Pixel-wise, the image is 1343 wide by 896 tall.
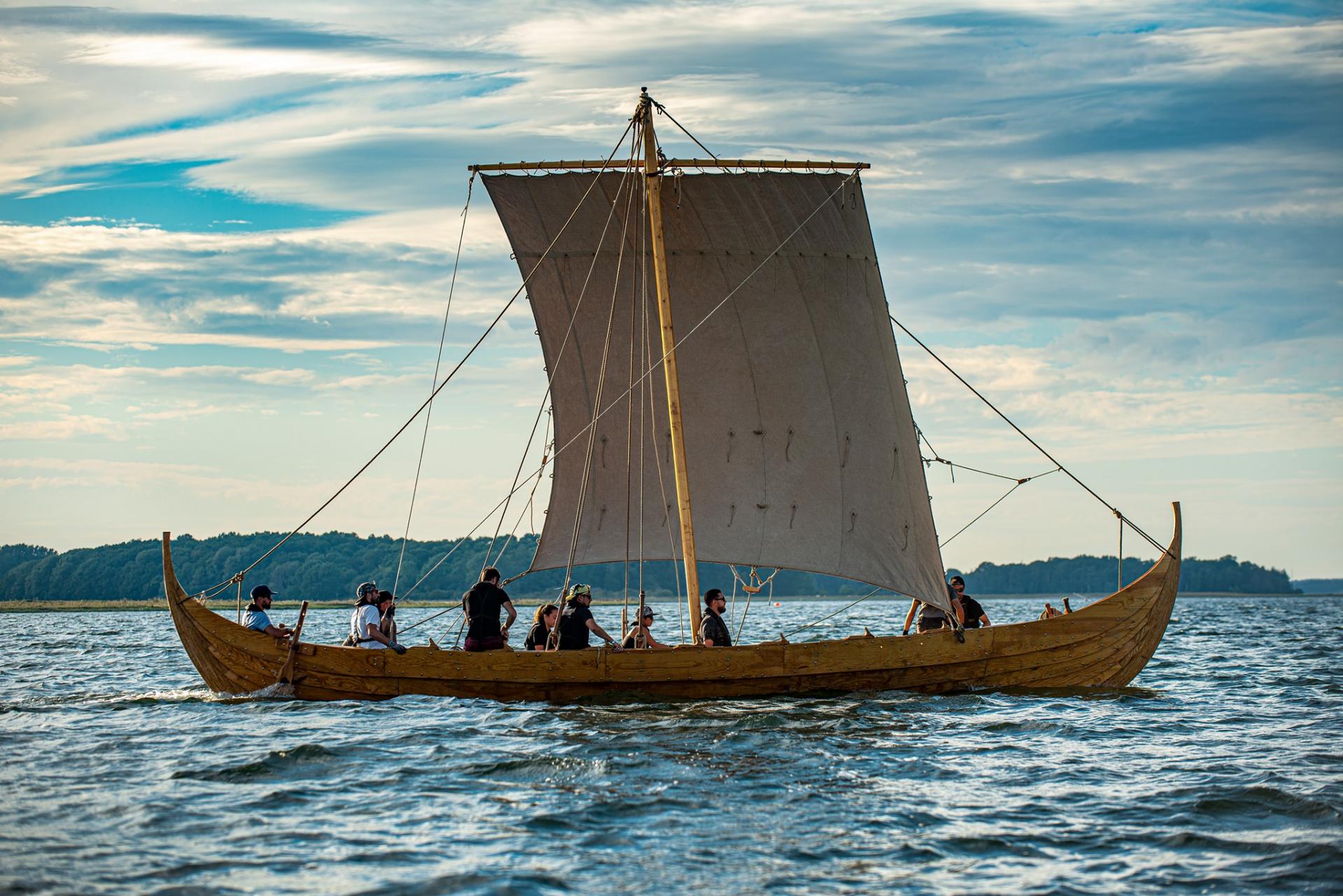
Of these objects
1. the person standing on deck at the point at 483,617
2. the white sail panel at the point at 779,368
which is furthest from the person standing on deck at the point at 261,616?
the white sail panel at the point at 779,368

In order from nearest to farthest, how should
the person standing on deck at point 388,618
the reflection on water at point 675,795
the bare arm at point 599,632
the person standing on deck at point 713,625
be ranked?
the reflection on water at point 675,795
the bare arm at point 599,632
the person standing on deck at point 713,625
the person standing on deck at point 388,618

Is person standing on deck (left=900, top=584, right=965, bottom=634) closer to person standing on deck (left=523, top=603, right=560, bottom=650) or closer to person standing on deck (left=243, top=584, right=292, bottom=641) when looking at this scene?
person standing on deck (left=523, top=603, right=560, bottom=650)

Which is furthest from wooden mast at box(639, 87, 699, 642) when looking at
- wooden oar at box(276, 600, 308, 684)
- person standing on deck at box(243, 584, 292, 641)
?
person standing on deck at box(243, 584, 292, 641)

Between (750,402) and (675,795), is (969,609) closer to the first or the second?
(750,402)

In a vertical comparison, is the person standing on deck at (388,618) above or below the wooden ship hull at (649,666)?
above

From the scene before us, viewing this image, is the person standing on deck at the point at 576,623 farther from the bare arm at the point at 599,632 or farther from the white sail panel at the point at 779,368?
the white sail panel at the point at 779,368

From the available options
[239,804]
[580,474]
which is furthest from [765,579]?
[239,804]

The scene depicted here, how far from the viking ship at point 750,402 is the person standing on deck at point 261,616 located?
0.48 metres

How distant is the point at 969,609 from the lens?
842 inches

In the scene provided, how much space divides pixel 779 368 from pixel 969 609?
4.88 meters

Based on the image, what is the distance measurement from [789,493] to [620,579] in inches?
3828

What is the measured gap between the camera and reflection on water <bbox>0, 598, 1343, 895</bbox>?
9.93m

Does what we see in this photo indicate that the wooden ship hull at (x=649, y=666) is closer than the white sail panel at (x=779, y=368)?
Yes

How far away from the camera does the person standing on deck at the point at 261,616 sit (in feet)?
63.1
